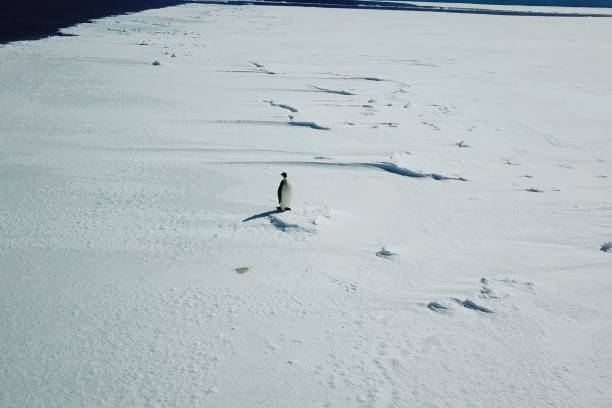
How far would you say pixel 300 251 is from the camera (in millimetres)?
3717

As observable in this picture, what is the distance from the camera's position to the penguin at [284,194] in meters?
3.99

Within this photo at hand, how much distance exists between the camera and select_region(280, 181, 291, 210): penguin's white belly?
4.03 meters

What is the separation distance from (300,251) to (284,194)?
572 millimetres

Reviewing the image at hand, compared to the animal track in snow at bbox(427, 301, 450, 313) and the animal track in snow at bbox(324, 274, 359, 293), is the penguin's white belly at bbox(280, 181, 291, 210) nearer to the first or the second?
the animal track in snow at bbox(324, 274, 359, 293)

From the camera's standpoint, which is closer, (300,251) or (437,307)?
(437,307)

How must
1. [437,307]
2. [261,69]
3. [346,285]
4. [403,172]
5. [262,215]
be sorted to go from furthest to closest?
[261,69], [403,172], [262,215], [346,285], [437,307]

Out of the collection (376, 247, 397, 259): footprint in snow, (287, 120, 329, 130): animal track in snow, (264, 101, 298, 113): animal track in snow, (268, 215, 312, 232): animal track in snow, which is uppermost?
(264, 101, 298, 113): animal track in snow

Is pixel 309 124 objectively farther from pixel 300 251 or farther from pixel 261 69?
pixel 261 69

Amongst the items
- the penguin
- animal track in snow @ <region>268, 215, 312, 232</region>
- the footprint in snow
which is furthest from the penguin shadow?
A: the footprint in snow

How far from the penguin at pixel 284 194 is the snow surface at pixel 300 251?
138 mm

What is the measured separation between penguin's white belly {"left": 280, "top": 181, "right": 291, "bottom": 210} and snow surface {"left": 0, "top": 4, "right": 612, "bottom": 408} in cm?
14

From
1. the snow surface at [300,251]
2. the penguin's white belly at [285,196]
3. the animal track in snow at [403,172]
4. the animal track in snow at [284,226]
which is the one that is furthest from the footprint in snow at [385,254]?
the animal track in snow at [403,172]

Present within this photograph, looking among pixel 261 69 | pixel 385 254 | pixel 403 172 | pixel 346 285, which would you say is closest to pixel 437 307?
pixel 346 285

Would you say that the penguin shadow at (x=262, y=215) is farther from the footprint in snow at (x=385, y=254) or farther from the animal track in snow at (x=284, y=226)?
the footprint in snow at (x=385, y=254)
